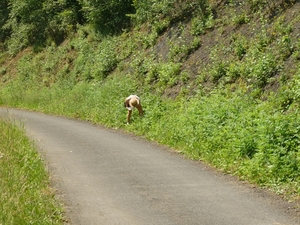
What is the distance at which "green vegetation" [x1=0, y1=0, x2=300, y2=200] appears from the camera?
11.4 meters

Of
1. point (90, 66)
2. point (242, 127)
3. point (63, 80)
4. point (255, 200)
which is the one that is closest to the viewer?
point (255, 200)

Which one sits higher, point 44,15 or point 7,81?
point 44,15

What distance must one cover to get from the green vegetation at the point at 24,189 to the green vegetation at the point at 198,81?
3.88 meters

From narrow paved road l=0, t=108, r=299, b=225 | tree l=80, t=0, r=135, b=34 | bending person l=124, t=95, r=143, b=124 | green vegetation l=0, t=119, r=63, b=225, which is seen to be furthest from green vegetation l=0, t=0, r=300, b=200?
green vegetation l=0, t=119, r=63, b=225

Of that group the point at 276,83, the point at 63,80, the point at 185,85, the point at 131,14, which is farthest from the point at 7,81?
the point at 276,83

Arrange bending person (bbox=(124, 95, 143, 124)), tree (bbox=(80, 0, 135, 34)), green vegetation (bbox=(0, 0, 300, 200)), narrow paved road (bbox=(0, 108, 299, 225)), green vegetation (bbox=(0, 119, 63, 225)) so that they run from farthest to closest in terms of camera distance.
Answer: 1. tree (bbox=(80, 0, 135, 34))
2. bending person (bbox=(124, 95, 143, 124))
3. green vegetation (bbox=(0, 0, 300, 200))
4. narrow paved road (bbox=(0, 108, 299, 225))
5. green vegetation (bbox=(0, 119, 63, 225))

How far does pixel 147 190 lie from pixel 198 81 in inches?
374

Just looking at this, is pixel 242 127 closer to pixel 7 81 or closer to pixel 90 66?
pixel 90 66

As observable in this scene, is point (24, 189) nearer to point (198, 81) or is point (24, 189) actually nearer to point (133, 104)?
point (133, 104)

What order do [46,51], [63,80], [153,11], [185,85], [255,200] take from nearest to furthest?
[255,200]
[185,85]
[153,11]
[63,80]
[46,51]

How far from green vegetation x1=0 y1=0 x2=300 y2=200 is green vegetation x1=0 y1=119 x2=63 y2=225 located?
3.88 meters

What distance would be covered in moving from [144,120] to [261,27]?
200 inches

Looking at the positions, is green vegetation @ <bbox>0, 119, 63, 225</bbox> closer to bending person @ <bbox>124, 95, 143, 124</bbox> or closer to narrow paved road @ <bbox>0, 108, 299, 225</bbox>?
narrow paved road @ <bbox>0, 108, 299, 225</bbox>

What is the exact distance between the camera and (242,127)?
1251cm
